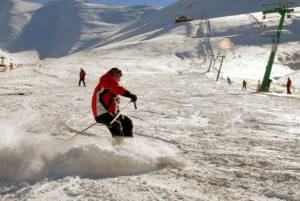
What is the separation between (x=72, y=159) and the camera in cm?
764

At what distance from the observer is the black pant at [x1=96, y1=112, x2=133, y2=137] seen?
878 cm

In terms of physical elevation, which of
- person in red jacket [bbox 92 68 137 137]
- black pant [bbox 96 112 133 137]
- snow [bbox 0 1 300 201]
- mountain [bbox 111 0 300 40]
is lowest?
snow [bbox 0 1 300 201]

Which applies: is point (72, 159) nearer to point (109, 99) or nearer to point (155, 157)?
point (155, 157)

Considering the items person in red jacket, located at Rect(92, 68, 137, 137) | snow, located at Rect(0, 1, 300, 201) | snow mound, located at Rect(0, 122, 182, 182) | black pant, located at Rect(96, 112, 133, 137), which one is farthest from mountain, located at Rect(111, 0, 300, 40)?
snow mound, located at Rect(0, 122, 182, 182)

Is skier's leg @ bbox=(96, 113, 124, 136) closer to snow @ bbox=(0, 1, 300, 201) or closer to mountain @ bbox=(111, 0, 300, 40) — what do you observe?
snow @ bbox=(0, 1, 300, 201)

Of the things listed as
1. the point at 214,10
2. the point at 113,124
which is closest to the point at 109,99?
the point at 113,124

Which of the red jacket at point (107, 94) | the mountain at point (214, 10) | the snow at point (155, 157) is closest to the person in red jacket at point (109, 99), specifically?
the red jacket at point (107, 94)

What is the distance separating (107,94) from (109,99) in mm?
111

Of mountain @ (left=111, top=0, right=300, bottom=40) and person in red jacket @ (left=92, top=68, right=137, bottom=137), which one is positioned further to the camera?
mountain @ (left=111, top=0, right=300, bottom=40)

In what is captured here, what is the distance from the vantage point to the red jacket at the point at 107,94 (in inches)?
334

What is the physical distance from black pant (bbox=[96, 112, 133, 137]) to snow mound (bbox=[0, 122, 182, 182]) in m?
0.48

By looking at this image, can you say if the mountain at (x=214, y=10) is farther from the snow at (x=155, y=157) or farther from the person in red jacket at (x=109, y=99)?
the person in red jacket at (x=109, y=99)

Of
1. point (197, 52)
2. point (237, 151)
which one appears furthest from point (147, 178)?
point (197, 52)

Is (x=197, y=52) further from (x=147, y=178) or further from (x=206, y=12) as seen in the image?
(x=147, y=178)
